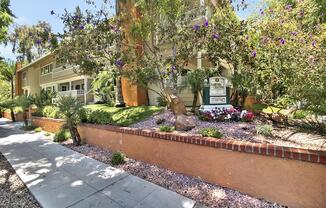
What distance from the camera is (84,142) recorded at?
949 centimetres

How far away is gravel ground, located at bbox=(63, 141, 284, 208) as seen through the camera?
4.10 metres

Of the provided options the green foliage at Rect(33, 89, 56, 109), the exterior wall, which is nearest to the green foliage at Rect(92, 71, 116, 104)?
the exterior wall

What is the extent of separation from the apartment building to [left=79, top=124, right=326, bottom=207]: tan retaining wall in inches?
675

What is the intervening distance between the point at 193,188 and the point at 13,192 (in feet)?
12.3

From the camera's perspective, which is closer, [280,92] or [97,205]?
[97,205]

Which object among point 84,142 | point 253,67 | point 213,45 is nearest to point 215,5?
point 213,45

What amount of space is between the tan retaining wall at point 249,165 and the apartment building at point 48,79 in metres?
17.1

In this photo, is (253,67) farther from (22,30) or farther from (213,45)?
(22,30)

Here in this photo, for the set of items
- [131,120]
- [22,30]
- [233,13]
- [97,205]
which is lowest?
[97,205]

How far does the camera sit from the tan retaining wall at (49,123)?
1220 cm

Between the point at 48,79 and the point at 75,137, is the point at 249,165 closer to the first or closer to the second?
the point at 75,137

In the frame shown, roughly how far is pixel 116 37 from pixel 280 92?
6.31 meters

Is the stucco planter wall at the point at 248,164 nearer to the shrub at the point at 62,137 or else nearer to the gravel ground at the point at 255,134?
the gravel ground at the point at 255,134

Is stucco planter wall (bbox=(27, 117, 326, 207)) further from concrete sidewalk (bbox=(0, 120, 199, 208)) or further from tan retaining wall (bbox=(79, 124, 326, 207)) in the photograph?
concrete sidewalk (bbox=(0, 120, 199, 208))
